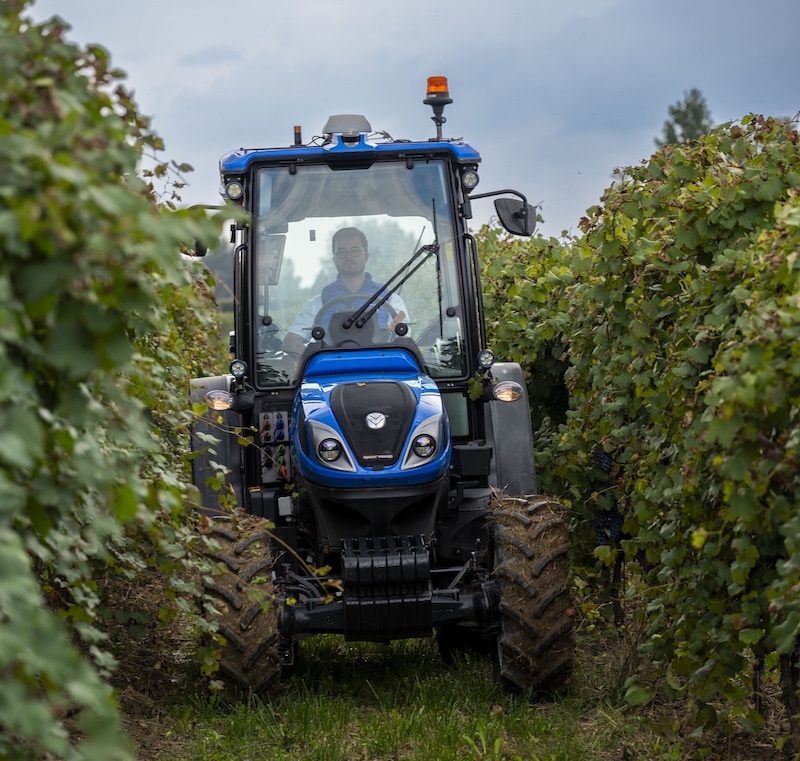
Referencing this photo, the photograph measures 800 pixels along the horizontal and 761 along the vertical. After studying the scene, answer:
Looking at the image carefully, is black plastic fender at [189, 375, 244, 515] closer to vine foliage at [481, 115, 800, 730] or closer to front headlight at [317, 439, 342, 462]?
front headlight at [317, 439, 342, 462]

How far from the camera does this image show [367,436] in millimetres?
5578

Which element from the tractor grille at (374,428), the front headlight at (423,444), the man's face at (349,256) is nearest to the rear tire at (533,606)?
the front headlight at (423,444)

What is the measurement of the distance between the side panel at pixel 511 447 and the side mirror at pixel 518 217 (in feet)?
2.89

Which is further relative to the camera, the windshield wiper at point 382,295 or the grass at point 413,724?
the windshield wiper at point 382,295

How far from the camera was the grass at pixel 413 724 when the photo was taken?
4875mm

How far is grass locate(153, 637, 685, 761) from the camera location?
16.0 feet

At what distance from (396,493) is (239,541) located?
70 cm

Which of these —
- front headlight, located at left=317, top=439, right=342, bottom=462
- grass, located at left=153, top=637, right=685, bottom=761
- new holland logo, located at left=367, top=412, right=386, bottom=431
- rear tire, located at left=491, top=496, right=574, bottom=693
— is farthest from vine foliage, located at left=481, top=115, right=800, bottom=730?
front headlight, located at left=317, top=439, right=342, bottom=462

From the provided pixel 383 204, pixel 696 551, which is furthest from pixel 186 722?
pixel 383 204

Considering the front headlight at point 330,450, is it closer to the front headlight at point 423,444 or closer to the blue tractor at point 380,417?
the blue tractor at point 380,417

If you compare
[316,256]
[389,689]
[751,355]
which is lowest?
[389,689]

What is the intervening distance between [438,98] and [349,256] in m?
1.08

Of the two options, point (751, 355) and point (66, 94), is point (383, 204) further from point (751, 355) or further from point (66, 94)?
point (66, 94)

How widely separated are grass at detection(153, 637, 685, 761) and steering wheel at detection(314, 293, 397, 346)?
5.22 feet
